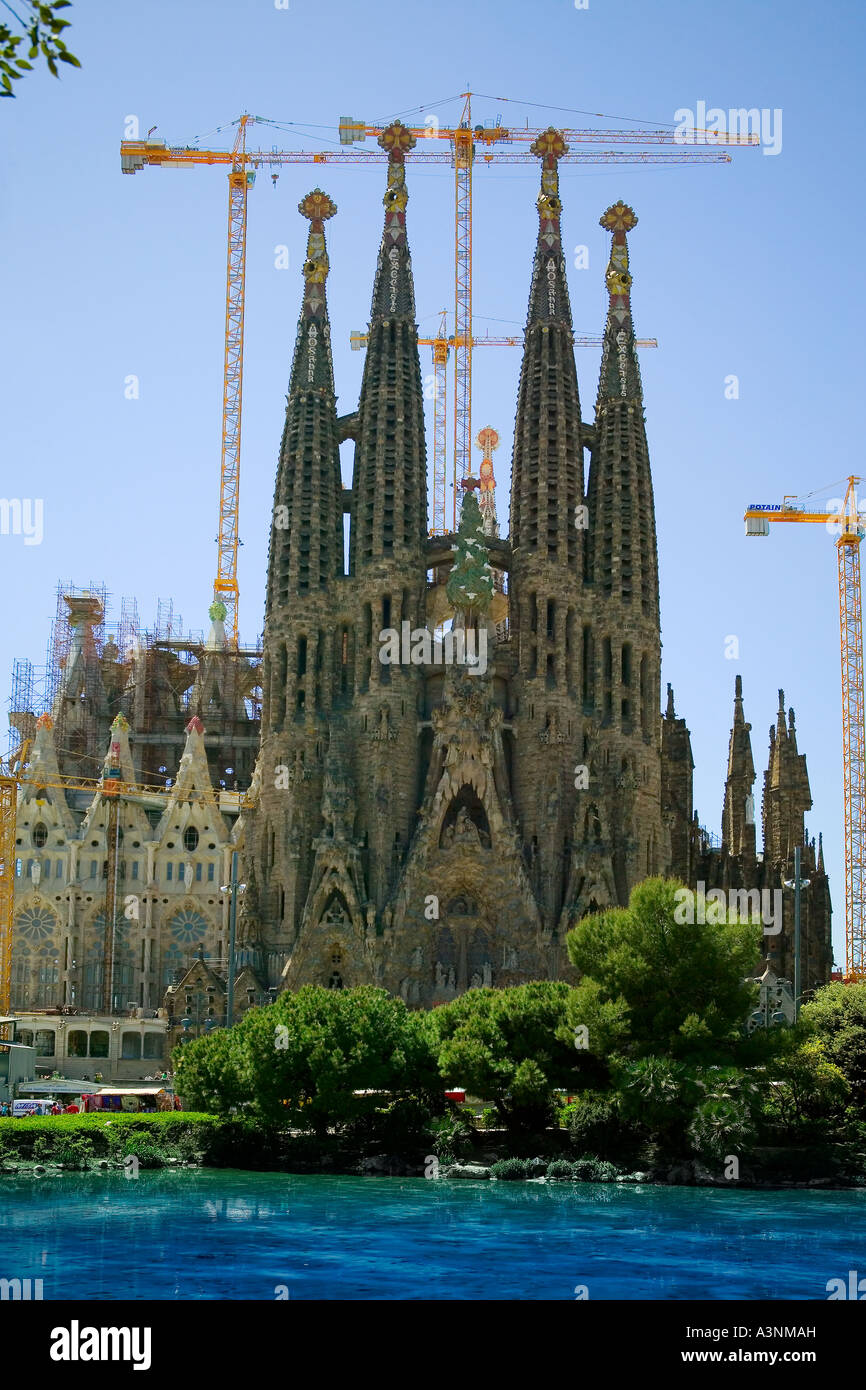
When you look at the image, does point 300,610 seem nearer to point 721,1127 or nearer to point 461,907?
point 461,907

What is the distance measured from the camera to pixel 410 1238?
45.4 meters

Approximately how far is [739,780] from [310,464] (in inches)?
1381

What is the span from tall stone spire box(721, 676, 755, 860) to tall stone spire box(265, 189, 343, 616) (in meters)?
29.9

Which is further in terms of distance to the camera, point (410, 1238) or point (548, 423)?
point (548, 423)

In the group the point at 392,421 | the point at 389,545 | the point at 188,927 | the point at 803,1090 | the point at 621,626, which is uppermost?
the point at 392,421

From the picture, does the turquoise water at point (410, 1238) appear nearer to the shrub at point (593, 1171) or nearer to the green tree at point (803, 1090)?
the shrub at point (593, 1171)

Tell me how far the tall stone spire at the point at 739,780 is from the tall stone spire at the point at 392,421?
26878mm

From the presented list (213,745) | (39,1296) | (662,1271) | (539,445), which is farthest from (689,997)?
(213,745)

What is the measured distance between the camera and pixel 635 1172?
5744cm

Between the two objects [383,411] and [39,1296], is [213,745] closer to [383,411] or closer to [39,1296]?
[383,411]

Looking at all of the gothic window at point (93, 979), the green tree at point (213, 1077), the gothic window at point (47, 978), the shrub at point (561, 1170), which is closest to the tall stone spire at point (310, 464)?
the gothic window at point (93, 979)

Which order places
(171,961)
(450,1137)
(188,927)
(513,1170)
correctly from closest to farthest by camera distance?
(513,1170), (450,1137), (171,961), (188,927)

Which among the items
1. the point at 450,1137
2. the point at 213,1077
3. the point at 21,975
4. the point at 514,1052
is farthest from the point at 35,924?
the point at 450,1137

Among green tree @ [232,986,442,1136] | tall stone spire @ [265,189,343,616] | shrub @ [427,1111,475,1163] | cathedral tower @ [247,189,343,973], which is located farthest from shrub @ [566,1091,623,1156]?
tall stone spire @ [265,189,343,616]
